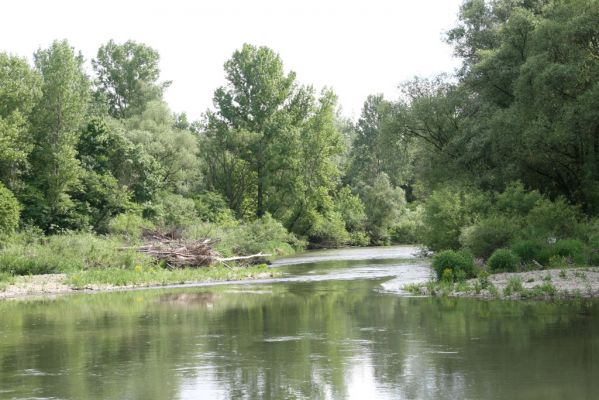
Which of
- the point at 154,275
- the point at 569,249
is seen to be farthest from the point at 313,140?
the point at 569,249

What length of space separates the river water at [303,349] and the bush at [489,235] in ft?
27.8

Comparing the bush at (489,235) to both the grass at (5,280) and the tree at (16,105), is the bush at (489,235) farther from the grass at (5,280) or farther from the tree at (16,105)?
the tree at (16,105)

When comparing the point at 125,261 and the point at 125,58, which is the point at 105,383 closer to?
the point at 125,261

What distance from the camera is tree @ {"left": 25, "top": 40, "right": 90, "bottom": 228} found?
55.4m

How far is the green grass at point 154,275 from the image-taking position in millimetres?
35938

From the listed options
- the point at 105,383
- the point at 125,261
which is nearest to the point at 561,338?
the point at 105,383

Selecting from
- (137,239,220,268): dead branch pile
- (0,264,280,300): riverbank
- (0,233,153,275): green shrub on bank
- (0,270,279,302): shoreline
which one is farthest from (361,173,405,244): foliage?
(0,270,279,302): shoreline

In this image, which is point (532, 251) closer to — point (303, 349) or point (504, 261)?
point (504, 261)

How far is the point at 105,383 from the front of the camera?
14.1 meters

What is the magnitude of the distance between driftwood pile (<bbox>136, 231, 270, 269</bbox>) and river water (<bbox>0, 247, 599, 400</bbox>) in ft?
42.6

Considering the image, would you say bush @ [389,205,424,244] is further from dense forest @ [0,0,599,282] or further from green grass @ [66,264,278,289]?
green grass @ [66,264,278,289]

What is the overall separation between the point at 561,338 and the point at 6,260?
1157 inches

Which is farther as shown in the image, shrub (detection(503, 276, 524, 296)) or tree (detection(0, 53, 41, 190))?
tree (detection(0, 53, 41, 190))

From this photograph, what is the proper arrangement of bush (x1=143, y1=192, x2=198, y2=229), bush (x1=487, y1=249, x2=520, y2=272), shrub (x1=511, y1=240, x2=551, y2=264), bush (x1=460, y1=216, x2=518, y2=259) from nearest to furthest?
bush (x1=487, y1=249, x2=520, y2=272) → shrub (x1=511, y1=240, x2=551, y2=264) → bush (x1=460, y1=216, x2=518, y2=259) → bush (x1=143, y1=192, x2=198, y2=229)
